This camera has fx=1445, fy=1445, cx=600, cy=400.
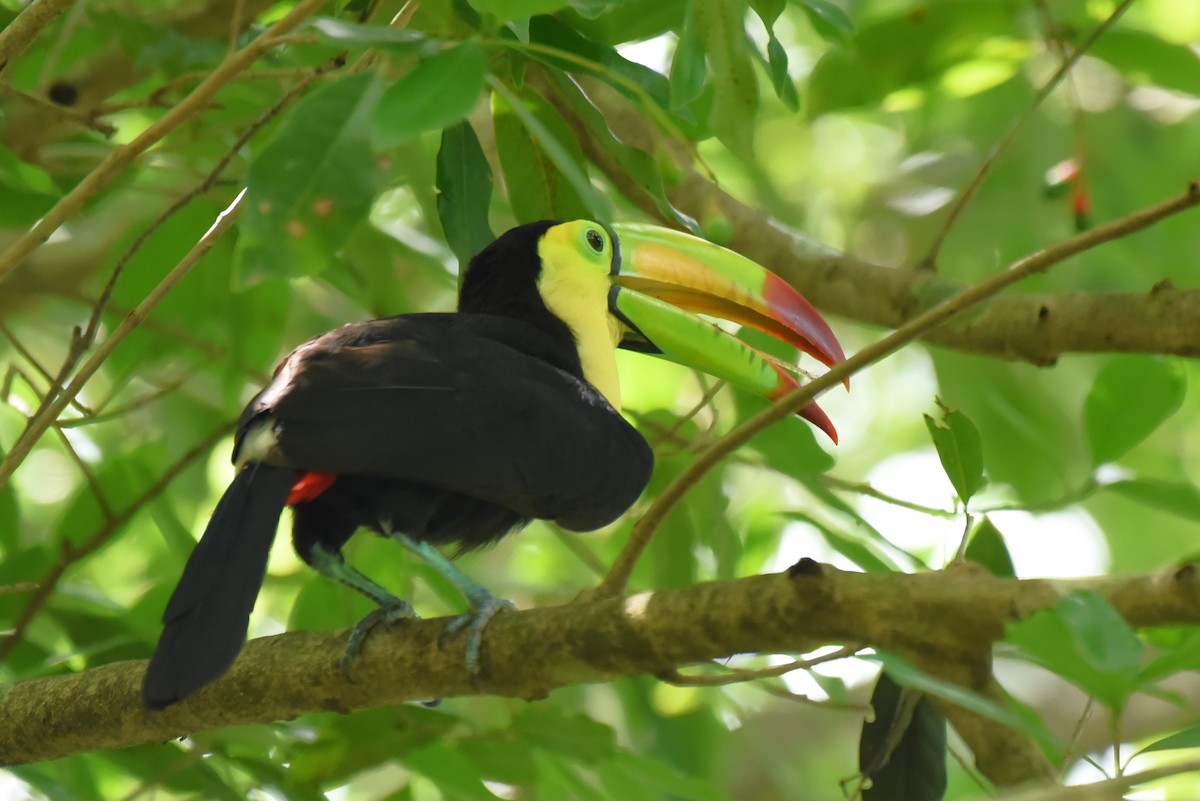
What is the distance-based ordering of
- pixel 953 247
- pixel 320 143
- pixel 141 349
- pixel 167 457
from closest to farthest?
pixel 320 143, pixel 141 349, pixel 167 457, pixel 953 247

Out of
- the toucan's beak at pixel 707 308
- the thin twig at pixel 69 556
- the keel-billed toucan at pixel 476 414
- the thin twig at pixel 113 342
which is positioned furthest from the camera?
the toucan's beak at pixel 707 308

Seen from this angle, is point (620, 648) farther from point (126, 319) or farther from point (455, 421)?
point (126, 319)

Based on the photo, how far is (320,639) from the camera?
2.50 m

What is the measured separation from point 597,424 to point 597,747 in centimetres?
61

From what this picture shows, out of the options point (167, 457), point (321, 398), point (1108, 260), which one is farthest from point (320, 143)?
point (1108, 260)

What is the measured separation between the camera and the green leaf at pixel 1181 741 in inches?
65.3

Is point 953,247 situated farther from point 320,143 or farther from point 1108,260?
point 320,143

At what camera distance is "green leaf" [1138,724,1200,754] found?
1.66 metres

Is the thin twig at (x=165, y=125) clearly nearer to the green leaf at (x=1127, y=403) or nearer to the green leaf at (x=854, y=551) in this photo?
the green leaf at (x=854, y=551)

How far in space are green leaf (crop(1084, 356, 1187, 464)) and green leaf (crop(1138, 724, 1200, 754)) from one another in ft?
2.97

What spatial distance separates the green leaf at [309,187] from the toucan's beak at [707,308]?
1434mm

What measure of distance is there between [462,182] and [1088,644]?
60.4 inches

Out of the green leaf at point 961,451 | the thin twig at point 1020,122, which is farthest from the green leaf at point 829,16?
the green leaf at point 961,451

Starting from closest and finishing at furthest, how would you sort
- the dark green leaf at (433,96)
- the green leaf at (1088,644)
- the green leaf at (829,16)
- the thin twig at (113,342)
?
the green leaf at (1088,644), the dark green leaf at (433,96), the thin twig at (113,342), the green leaf at (829,16)
